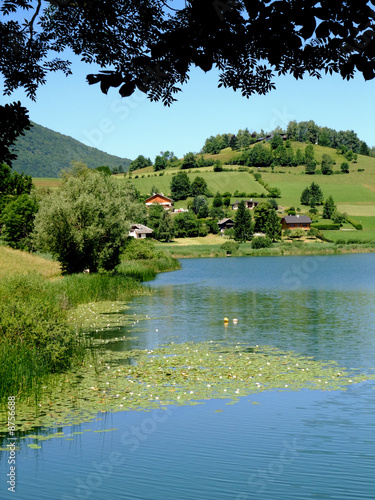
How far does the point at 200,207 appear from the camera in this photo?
160m

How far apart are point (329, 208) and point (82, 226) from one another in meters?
118

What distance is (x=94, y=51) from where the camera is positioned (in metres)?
10.4

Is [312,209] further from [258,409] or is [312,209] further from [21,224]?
[258,409]

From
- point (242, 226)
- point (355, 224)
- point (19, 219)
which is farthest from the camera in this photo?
point (355, 224)

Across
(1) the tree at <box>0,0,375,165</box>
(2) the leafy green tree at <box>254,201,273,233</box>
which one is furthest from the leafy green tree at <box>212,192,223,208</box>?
(1) the tree at <box>0,0,375,165</box>

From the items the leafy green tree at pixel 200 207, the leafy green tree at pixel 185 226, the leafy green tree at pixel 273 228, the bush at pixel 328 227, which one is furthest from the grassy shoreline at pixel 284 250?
the leafy green tree at pixel 200 207

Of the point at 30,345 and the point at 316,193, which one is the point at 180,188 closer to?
the point at 316,193

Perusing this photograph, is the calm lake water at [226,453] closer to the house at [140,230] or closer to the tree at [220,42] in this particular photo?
the tree at [220,42]

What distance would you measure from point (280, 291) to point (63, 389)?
3563 centimetres

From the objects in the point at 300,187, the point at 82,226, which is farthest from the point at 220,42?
the point at 300,187

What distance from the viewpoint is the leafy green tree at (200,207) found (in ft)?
520

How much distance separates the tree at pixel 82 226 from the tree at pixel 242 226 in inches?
3457

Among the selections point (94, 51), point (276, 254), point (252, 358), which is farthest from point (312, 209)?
point (94, 51)

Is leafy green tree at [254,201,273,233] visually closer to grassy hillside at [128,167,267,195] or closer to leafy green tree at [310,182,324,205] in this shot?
leafy green tree at [310,182,324,205]
